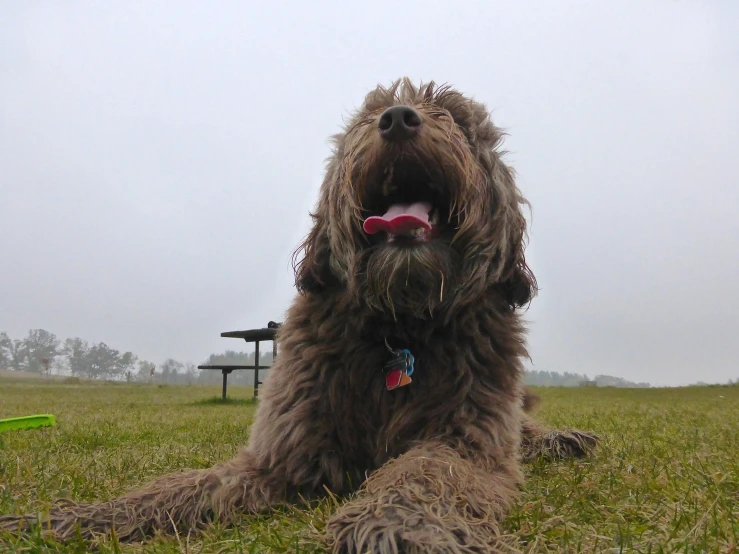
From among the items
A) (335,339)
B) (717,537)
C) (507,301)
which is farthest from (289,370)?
(717,537)

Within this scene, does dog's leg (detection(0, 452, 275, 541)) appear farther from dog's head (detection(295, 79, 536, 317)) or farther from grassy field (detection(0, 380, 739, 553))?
dog's head (detection(295, 79, 536, 317))

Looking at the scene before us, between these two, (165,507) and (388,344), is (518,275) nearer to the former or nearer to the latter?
(388,344)

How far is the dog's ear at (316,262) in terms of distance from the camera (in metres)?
3.26

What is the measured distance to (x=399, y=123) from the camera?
2801mm

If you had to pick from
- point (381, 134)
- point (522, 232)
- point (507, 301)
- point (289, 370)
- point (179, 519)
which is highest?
point (381, 134)

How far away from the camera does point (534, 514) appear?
7.68 ft

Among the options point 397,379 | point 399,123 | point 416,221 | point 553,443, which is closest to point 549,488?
point 397,379

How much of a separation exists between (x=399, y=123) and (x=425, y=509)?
164 cm

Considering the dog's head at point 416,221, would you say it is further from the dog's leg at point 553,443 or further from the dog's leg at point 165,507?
the dog's leg at point 553,443

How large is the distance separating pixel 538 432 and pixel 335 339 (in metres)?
2.14

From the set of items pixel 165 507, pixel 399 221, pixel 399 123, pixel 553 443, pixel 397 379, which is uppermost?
pixel 399 123

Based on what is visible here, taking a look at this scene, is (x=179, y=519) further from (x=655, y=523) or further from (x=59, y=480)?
(x=655, y=523)

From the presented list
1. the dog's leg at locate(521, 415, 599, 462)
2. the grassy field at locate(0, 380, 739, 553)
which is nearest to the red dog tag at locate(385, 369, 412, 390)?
the grassy field at locate(0, 380, 739, 553)

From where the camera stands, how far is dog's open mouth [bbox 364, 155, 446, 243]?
2.92m
